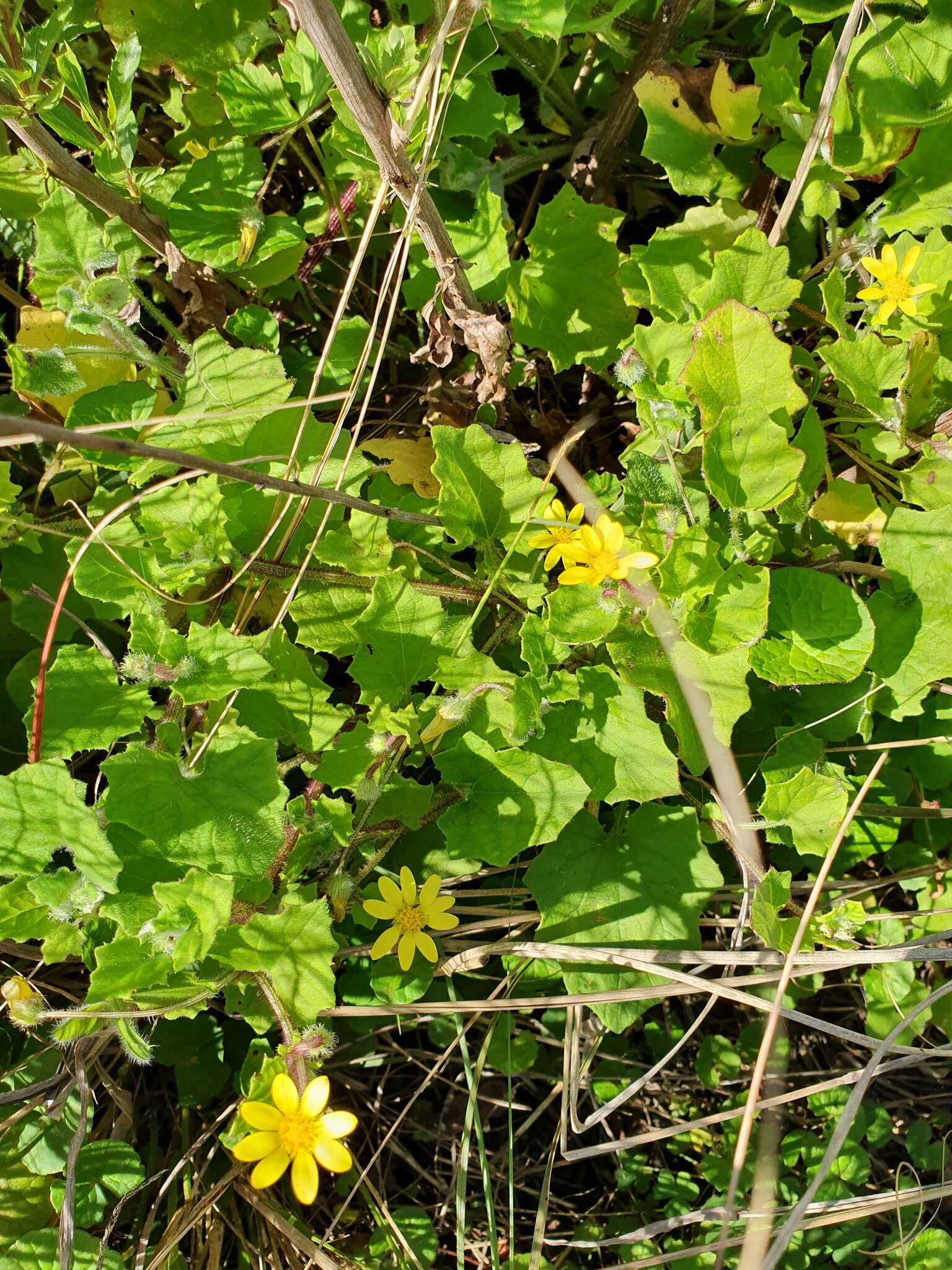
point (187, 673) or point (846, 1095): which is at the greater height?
point (187, 673)

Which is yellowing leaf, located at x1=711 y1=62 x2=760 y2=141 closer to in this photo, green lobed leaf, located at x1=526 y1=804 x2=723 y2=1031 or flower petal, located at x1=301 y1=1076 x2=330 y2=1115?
green lobed leaf, located at x1=526 y1=804 x2=723 y2=1031

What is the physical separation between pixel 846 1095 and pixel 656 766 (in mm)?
1444

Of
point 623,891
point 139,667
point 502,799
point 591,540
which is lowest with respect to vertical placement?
point 623,891

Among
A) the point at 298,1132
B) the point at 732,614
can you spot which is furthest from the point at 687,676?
the point at 298,1132

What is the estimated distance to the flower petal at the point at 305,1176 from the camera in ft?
5.64

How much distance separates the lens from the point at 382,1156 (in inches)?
118

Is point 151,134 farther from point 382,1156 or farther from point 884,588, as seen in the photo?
point 382,1156

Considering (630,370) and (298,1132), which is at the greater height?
(630,370)

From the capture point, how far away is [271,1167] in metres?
1.75

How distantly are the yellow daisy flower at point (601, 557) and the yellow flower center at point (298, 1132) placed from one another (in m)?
1.16

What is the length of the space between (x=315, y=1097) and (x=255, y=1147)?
0.13 metres

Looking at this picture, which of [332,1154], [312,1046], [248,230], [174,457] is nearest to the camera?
[174,457]

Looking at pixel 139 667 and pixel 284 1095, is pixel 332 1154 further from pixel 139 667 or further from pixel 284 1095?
pixel 139 667

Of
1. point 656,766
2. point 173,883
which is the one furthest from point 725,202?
point 173,883
